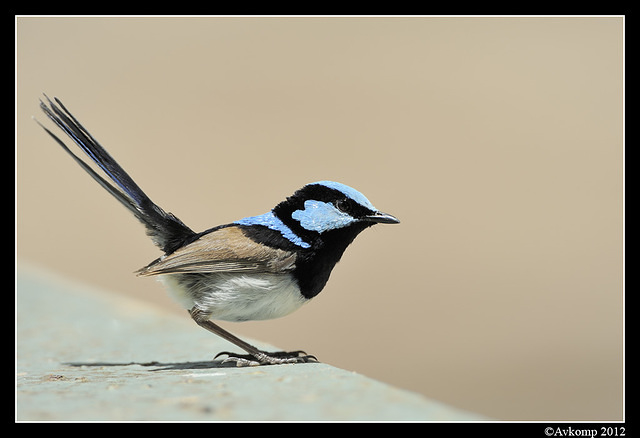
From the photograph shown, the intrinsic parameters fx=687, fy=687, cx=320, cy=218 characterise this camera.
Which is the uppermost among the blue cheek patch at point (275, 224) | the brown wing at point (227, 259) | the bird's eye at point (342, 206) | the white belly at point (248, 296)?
the bird's eye at point (342, 206)

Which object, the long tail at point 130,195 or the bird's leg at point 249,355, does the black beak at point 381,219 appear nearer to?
the bird's leg at point 249,355

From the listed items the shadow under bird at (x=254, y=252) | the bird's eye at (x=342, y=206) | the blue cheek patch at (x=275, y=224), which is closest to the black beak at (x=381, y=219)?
the shadow under bird at (x=254, y=252)

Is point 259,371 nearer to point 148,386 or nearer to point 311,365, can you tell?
point 311,365

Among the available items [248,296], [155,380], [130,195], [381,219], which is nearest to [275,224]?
[248,296]

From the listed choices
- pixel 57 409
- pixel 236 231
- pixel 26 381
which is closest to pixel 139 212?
pixel 236 231

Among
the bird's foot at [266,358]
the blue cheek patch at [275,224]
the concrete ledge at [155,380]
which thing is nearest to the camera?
the concrete ledge at [155,380]

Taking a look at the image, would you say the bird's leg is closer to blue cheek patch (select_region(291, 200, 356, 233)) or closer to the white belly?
the white belly
